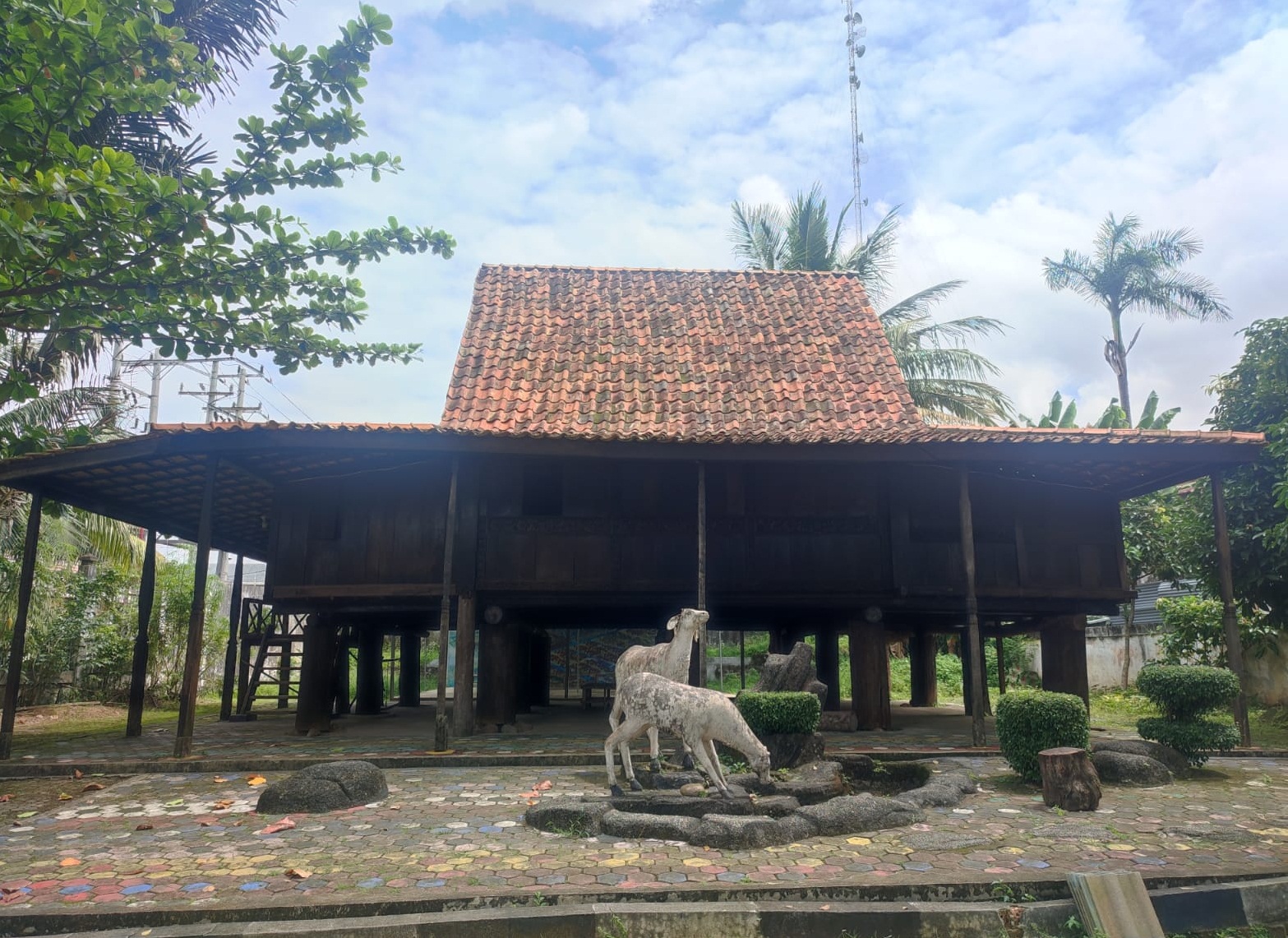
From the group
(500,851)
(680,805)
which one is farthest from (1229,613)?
(500,851)

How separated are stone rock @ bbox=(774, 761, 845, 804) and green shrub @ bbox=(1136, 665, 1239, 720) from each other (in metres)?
3.44

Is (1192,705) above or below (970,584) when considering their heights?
below

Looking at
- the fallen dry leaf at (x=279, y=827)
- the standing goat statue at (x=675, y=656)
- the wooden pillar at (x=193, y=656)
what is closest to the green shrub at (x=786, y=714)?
the standing goat statue at (x=675, y=656)

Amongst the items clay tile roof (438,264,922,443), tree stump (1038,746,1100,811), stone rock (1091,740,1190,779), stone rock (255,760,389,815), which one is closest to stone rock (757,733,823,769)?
tree stump (1038,746,1100,811)

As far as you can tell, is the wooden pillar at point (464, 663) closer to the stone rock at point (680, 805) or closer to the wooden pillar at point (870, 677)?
the stone rock at point (680, 805)

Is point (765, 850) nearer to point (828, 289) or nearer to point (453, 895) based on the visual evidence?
point (453, 895)

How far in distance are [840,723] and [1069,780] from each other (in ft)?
17.1

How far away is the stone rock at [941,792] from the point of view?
7.20 metres

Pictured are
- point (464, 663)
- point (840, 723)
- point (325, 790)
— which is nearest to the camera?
point (325, 790)

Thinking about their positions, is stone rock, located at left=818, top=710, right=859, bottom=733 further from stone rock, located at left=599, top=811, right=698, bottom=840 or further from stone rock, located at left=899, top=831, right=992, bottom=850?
stone rock, located at left=599, top=811, right=698, bottom=840

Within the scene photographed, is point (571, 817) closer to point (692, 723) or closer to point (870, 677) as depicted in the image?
point (692, 723)

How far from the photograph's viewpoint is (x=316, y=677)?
41.0 ft

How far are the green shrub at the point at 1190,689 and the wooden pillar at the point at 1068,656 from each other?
3.64 m

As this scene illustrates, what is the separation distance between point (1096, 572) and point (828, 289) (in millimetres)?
7574
